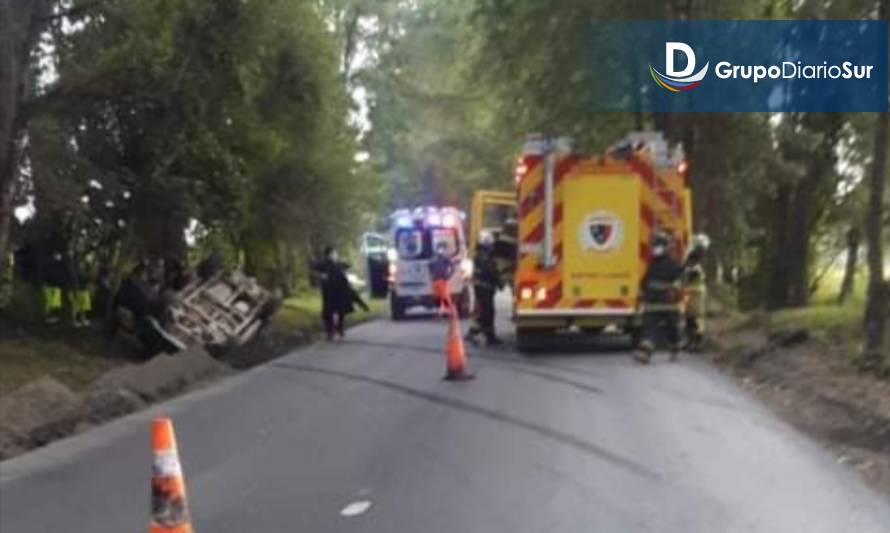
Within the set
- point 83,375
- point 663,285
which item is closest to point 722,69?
point 663,285

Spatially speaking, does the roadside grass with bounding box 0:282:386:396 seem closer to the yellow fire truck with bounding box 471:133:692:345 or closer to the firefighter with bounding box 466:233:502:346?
the firefighter with bounding box 466:233:502:346

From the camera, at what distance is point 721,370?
16.6m

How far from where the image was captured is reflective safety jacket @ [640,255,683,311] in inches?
693

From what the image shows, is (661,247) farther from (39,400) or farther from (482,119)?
(482,119)

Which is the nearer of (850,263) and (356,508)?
(356,508)

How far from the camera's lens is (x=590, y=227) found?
18.9m

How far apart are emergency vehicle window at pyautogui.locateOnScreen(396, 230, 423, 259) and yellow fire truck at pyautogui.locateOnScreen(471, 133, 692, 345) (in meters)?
12.4

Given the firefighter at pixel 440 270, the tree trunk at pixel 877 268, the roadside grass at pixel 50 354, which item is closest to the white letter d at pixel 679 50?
the firefighter at pixel 440 270

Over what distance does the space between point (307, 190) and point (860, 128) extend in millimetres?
11958

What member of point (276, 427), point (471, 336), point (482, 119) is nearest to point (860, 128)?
point (471, 336)

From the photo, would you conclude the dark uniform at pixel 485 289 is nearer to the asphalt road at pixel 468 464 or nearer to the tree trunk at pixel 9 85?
the asphalt road at pixel 468 464

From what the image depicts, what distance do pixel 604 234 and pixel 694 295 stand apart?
1536 mm

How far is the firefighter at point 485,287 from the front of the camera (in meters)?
20.1

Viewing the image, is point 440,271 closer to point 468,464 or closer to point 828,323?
point 828,323
